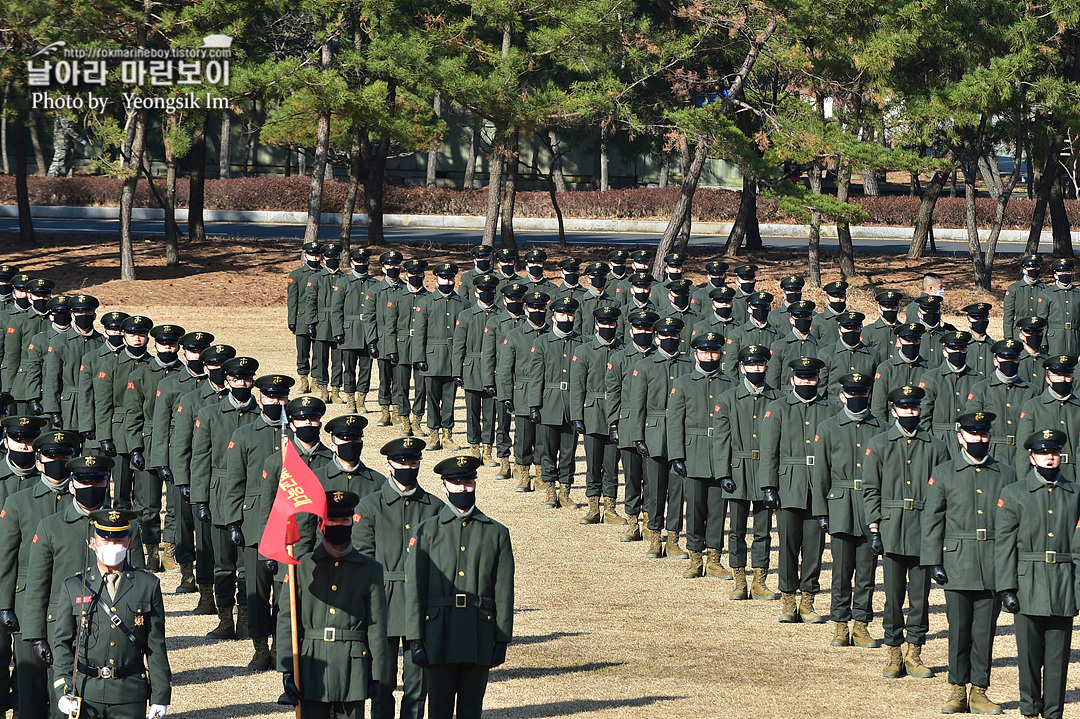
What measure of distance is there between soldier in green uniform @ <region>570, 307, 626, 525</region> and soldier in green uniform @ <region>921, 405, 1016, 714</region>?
5389 mm

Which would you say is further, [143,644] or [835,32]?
[835,32]

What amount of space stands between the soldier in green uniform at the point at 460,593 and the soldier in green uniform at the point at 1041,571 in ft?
11.8

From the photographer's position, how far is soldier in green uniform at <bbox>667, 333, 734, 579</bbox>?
13.3 meters

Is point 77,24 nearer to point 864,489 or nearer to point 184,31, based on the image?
point 184,31

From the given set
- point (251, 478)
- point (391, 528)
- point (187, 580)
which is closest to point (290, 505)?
point (391, 528)

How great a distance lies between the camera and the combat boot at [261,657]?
10.2 m

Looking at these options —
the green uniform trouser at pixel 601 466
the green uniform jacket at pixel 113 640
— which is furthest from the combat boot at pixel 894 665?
the green uniform jacket at pixel 113 640

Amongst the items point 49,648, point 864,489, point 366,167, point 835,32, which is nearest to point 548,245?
point 366,167

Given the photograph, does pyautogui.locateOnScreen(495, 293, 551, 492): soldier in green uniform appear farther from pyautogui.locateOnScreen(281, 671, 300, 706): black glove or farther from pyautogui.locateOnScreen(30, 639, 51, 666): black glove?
pyautogui.locateOnScreen(281, 671, 300, 706): black glove

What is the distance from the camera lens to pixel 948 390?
14.7 meters

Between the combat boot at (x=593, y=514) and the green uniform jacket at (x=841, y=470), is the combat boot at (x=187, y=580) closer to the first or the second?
the combat boot at (x=593, y=514)

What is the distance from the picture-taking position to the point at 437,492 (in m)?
15.9

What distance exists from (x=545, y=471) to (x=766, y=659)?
5339 millimetres

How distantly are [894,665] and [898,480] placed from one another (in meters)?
1.40
